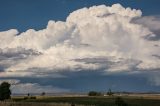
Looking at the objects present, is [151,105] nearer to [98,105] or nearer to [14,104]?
[98,105]

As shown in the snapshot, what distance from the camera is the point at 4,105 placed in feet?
367

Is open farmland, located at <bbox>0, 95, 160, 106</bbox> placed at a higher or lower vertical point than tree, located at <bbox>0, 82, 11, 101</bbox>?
lower

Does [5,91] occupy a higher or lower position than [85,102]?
higher

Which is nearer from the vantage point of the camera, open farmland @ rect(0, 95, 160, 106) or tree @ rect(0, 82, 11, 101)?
open farmland @ rect(0, 95, 160, 106)

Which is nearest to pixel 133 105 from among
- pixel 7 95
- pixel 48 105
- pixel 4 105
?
pixel 48 105

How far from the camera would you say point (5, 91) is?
169500mm

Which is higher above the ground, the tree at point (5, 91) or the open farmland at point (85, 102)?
the tree at point (5, 91)

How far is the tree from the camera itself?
169 m

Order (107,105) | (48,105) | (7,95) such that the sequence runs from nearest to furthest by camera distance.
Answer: (48,105), (107,105), (7,95)

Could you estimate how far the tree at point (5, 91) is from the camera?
169 metres

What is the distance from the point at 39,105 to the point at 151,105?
35762 millimetres

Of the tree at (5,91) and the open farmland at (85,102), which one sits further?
the tree at (5,91)

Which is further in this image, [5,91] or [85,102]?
[5,91]

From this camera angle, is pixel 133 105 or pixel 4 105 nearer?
pixel 4 105
